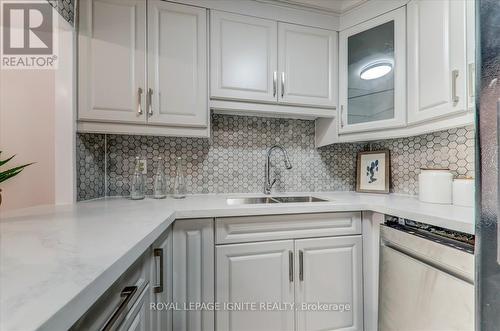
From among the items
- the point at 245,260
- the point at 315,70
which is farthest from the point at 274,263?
the point at 315,70

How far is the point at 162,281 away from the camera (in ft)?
3.28

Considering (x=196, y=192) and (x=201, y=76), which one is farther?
(x=196, y=192)

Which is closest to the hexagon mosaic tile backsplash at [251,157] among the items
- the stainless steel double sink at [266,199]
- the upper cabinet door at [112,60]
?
the stainless steel double sink at [266,199]

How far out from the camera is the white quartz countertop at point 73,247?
352mm

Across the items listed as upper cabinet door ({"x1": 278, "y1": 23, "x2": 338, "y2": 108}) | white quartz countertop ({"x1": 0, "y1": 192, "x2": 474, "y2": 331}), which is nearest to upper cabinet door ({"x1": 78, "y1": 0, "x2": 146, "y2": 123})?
white quartz countertop ({"x1": 0, "y1": 192, "x2": 474, "y2": 331})

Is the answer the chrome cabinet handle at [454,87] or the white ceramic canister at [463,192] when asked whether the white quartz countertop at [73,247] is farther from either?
the chrome cabinet handle at [454,87]

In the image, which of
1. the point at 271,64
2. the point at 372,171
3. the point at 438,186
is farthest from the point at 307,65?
the point at 438,186

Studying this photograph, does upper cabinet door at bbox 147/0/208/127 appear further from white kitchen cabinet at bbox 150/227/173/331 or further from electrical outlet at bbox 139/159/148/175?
white kitchen cabinet at bbox 150/227/173/331

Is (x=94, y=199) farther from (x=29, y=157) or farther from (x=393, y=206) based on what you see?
(x=393, y=206)

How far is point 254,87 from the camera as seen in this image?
1586mm

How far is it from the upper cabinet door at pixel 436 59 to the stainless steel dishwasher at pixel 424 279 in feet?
2.11

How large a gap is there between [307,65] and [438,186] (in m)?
1.09

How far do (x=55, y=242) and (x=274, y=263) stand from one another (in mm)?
981

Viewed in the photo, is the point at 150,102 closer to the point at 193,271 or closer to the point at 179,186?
the point at 179,186
